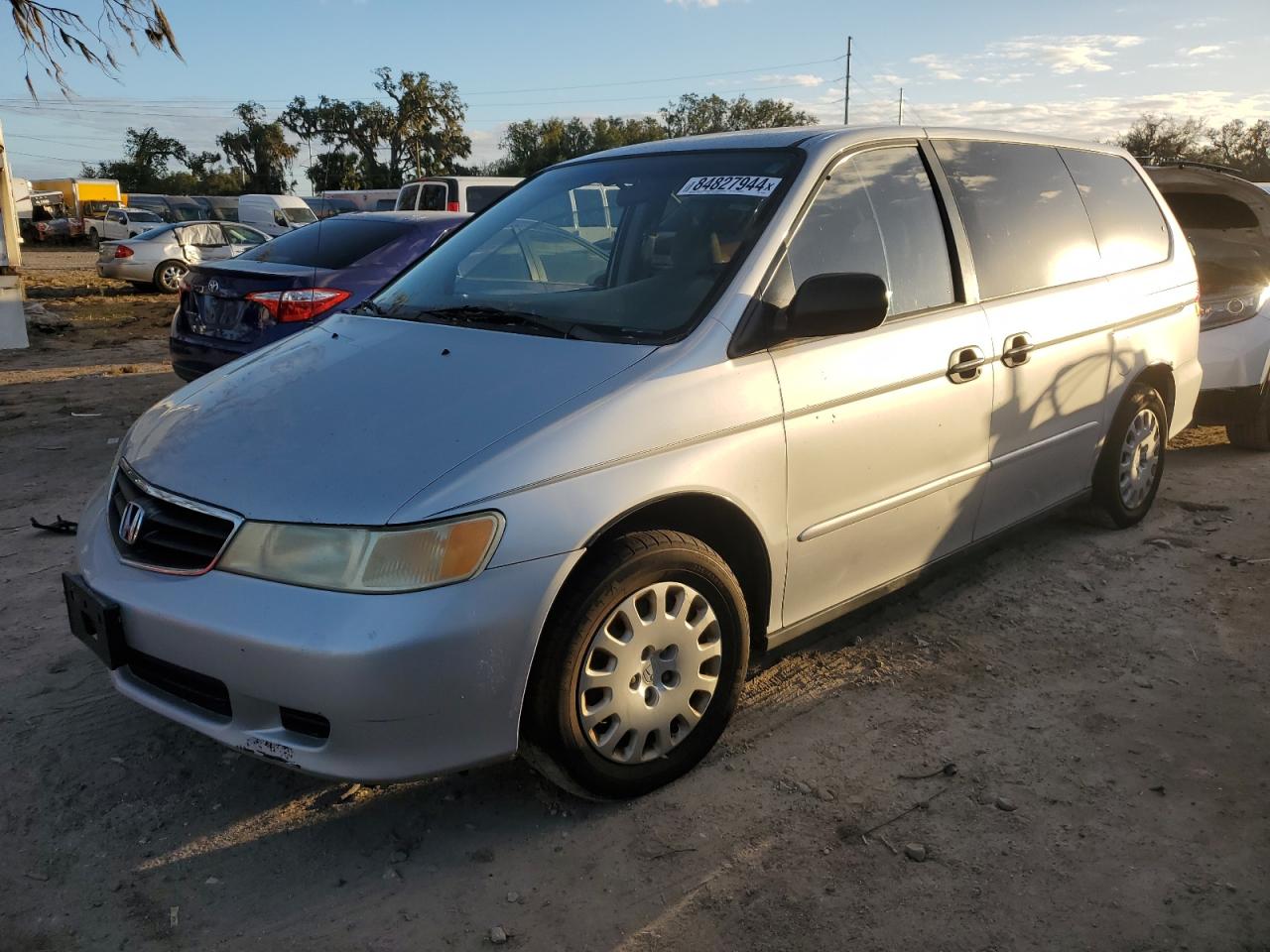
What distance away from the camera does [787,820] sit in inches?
108

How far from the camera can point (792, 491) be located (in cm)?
300

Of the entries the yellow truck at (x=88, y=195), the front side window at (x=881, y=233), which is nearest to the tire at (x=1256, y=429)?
the front side window at (x=881, y=233)

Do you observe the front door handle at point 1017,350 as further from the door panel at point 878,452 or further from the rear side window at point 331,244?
the rear side window at point 331,244

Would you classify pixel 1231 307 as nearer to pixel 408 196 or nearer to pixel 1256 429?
pixel 1256 429

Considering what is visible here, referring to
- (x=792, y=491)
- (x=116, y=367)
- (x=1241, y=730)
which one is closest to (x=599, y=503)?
(x=792, y=491)

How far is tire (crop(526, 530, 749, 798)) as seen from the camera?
252cm

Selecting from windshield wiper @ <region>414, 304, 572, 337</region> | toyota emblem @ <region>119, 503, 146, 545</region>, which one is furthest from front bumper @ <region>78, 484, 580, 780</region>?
windshield wiper @ <region>414, 304, 572, 337</region>

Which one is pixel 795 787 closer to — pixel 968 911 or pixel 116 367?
pixel 968 911

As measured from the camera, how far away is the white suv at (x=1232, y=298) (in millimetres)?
6414

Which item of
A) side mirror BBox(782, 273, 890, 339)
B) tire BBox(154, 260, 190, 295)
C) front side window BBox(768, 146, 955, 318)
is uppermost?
front side window BBox(768, 146, 955, 318)

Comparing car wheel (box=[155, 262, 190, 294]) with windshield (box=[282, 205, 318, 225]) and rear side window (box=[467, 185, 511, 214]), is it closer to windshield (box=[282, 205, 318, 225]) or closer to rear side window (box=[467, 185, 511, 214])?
rear side window (box=[467, 185, 511, 214])

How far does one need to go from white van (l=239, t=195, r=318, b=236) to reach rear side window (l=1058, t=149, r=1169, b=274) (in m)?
26.2

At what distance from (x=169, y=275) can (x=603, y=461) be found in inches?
715

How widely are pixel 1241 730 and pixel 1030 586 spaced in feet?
4.03
